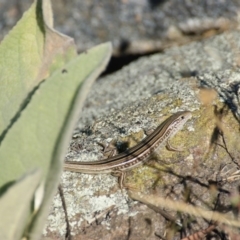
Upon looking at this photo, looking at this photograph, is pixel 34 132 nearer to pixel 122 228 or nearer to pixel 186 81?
pixel 122 228

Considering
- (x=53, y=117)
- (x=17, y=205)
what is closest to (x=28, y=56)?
(x=53, y=117)

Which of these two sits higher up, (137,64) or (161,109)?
(161,109)

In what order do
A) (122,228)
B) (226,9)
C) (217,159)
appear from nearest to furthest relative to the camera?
1. (122,228)
2. (217,159)
3. (226,9)

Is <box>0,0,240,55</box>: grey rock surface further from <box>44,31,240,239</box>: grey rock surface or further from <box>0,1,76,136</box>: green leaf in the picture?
<box>0,1,76,136</box>: green leaf

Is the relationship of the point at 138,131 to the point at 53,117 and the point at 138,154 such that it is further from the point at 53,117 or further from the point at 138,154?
the point at 53,117

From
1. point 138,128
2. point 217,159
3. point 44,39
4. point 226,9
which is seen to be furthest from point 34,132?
point 226,9

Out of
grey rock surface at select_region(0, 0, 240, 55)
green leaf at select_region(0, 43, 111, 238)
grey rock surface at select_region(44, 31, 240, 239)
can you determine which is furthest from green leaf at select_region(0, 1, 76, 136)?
grey rock surface at select_region(0, 0, 240, 55)

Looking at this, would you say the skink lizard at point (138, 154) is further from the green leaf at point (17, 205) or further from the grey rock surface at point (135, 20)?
the grey rock surface at point (135, 20)
